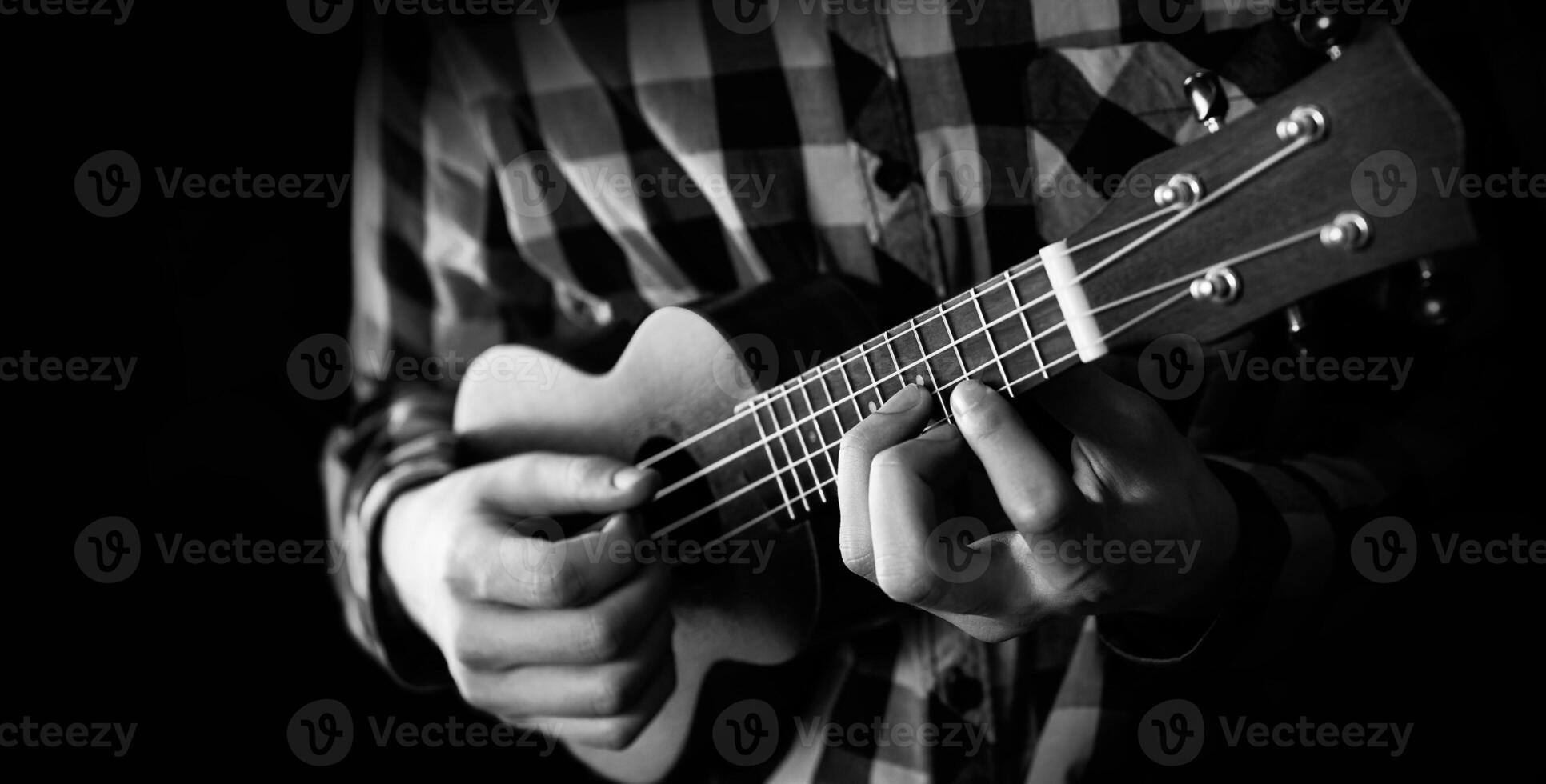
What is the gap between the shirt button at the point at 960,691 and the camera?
33.1 inches

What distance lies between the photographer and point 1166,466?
61 centimetres

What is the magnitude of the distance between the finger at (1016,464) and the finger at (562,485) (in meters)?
0.31

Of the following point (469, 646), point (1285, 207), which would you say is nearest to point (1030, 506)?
point (1285, 207)

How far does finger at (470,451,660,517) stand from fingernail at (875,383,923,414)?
0.80ft

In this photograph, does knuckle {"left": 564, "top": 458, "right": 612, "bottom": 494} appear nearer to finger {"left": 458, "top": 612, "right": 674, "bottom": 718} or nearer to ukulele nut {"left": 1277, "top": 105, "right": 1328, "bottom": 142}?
finger {"left": 458, "top": 612, "right": 674, "bottom": 718}

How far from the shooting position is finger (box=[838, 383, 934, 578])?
600 millimetres

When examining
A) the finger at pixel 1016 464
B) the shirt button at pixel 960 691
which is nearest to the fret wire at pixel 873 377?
the finger at pixel 1016 464

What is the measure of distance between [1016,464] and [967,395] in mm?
50

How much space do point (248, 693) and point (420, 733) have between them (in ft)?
0.80

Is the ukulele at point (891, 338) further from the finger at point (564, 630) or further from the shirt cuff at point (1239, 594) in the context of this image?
→ the shirt cuff at point (1239, 594)

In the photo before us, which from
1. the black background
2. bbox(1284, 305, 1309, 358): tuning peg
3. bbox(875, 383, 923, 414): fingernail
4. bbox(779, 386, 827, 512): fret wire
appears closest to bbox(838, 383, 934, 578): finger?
bbox(875, 383, 923, 414): fingernail

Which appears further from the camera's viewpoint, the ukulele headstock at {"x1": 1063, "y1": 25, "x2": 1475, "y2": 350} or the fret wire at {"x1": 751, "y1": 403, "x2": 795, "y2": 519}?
the fret wire at {"x1": 751, "y1": 403, "x2": 795, "y2": 519}

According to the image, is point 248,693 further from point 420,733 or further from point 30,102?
point 30,102

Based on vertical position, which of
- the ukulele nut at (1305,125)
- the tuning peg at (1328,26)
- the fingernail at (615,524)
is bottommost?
the fingernail at (615,524)
